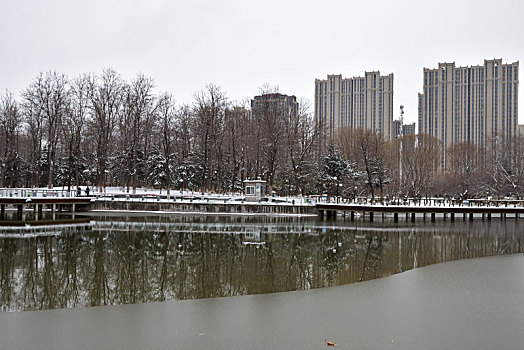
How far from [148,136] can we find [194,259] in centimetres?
4386

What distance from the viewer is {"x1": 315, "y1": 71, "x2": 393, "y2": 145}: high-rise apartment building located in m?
134

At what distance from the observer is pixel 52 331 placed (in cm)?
838

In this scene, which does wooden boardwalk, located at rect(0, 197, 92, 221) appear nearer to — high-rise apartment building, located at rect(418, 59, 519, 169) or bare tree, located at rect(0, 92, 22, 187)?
bare tree, located at rect(0, 92, 22, 187)

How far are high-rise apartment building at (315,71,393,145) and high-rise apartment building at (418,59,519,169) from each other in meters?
10.7

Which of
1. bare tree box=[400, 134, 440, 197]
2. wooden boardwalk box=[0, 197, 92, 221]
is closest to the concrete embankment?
wooden boardwalk box=[0, 197, 92, 221]

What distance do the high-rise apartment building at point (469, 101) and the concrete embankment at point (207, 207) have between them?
87903mm

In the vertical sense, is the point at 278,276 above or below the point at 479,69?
below

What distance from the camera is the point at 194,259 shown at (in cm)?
1692

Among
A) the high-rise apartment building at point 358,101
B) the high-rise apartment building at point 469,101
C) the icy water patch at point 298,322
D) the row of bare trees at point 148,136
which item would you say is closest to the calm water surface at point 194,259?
the icy water patch at point 298,322

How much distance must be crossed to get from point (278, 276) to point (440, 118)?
129m

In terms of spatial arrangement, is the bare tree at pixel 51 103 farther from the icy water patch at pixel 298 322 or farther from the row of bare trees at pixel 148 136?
the icy water patch at pixel 298 322

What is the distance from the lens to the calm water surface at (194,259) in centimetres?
1180

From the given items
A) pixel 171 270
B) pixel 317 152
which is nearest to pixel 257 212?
pixel 317 152

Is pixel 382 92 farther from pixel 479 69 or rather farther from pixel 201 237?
pixel 201 237
